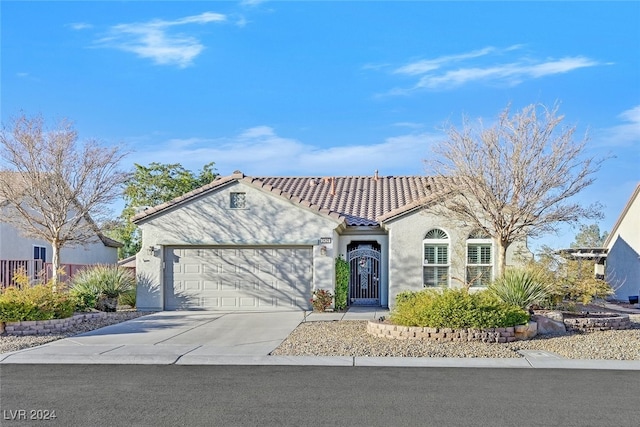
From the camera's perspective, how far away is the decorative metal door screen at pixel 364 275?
2383 centimetres

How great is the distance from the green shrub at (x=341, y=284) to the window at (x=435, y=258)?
8.73 ft

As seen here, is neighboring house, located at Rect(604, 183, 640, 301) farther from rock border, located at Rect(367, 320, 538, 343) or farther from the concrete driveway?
the concrete driveway

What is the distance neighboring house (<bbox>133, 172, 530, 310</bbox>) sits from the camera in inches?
841

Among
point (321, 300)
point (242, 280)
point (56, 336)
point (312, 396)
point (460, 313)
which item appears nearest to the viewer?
point (312, 396)

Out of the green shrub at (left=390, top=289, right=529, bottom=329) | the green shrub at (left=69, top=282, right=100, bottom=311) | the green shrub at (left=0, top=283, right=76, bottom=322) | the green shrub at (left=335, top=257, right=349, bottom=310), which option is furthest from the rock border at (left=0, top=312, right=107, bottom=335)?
the green shrub at (left=335, top=257, right=349, bottom=310)

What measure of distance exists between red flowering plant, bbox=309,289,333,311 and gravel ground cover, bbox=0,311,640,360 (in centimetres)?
470

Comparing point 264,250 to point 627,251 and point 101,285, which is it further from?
point 627,251

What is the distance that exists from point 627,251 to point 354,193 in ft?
45.9

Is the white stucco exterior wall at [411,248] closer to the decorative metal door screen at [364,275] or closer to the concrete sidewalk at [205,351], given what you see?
the decorative metal door screen at [364,275]

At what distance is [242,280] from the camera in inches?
848

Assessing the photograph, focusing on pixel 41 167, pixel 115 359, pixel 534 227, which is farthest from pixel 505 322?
pixel 41 167

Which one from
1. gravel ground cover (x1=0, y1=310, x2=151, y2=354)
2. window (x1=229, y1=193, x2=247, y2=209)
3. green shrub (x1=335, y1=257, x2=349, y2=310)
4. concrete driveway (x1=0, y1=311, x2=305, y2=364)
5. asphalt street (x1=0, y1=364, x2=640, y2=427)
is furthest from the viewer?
window (x1=229, y1=193, x2=247, y2=209)

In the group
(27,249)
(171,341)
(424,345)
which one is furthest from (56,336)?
(27,249)

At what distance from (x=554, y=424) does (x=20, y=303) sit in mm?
12975
